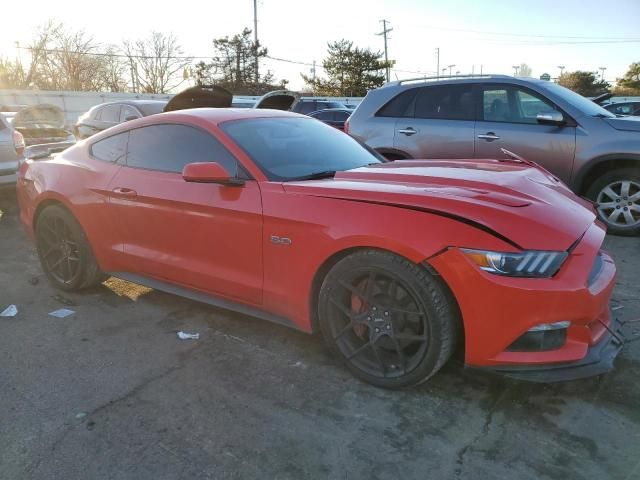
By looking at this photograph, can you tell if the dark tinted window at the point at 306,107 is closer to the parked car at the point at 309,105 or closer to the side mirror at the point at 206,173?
the parked car at the point at 309,105

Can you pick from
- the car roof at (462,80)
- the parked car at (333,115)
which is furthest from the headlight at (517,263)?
the parked car at (333,115)

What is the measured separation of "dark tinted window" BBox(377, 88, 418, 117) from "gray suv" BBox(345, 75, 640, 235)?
0.5 inches

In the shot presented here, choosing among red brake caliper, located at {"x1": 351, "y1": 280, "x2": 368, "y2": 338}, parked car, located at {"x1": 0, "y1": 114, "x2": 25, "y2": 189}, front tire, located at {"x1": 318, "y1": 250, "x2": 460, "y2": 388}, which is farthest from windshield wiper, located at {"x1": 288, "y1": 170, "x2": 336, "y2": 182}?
parked car, located at {"x1": 0, "y1": 114, "x2": 25, "y2": 189}

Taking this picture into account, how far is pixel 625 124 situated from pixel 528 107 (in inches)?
39.2

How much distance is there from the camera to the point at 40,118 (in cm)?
1202

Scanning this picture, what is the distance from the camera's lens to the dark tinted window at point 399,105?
6527 mm

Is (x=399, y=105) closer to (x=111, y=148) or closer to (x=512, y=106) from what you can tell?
(x=512, y=106)

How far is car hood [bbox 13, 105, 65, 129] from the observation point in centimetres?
1145

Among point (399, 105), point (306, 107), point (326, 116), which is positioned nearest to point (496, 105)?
point (399, 105)

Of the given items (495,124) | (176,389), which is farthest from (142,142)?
(495,124)

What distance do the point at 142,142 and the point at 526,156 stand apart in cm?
413

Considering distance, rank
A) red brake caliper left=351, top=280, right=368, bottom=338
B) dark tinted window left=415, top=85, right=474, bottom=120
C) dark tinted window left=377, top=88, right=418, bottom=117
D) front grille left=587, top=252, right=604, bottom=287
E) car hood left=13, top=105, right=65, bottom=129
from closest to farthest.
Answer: front grille left=587, top=252, right=604, bottom=287
red brake caliper left=351, top=280, right=368, bottom=338
dark tinted window left=415, top=85, right=474, bottom=120
dark tinted window left=377, top=88, right=418, bottom=117
car hood left=13, top=105, right=65, bottom=129

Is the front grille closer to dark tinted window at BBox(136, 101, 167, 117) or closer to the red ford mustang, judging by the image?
the red ford mustang

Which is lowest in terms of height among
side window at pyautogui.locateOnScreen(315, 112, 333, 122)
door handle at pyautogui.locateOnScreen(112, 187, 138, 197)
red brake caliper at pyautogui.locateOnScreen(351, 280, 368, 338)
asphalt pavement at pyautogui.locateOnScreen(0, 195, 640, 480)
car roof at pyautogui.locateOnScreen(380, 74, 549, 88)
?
asphalt pavement at pyautogui.locateOnScreen(0, 195, 640, 480)
